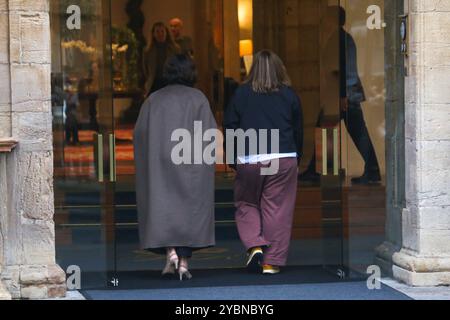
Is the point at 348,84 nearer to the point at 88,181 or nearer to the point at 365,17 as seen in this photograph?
the point at 365,17

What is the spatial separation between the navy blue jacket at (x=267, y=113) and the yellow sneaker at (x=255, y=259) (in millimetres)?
780

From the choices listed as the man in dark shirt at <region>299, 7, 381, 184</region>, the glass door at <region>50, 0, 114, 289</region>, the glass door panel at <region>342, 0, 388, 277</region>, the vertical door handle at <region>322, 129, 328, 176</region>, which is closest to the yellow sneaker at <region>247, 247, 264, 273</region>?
the glass door panel at <region>342, 0, 388, 277</region>

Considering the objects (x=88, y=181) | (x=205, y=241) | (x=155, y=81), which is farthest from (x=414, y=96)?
(x=155, y=81)

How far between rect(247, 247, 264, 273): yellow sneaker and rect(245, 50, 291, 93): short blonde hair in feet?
4.20

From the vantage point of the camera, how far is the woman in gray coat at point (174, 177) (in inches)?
351

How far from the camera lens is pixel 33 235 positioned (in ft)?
26.7

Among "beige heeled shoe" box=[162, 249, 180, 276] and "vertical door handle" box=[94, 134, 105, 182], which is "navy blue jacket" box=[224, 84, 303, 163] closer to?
"beige heeled shoe" box=[162, 249, 180, 276]

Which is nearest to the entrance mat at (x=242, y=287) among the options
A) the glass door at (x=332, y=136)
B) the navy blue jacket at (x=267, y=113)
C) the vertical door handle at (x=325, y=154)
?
the glass door at (x=332, y=136)

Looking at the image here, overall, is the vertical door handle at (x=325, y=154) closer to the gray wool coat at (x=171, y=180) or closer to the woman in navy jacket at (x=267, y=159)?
the woman in navy jacket at (x=267, y=159)

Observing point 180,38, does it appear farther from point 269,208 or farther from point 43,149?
point 43,149

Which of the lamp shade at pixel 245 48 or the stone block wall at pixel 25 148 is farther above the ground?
the lamp shade at pixel 245 48

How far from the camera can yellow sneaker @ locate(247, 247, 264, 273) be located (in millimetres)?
9141

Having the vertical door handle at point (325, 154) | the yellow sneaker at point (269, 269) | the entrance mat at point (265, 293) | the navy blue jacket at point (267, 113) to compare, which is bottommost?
the entrance mat at point (265, 293)

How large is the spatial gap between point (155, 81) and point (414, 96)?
26.2ft
